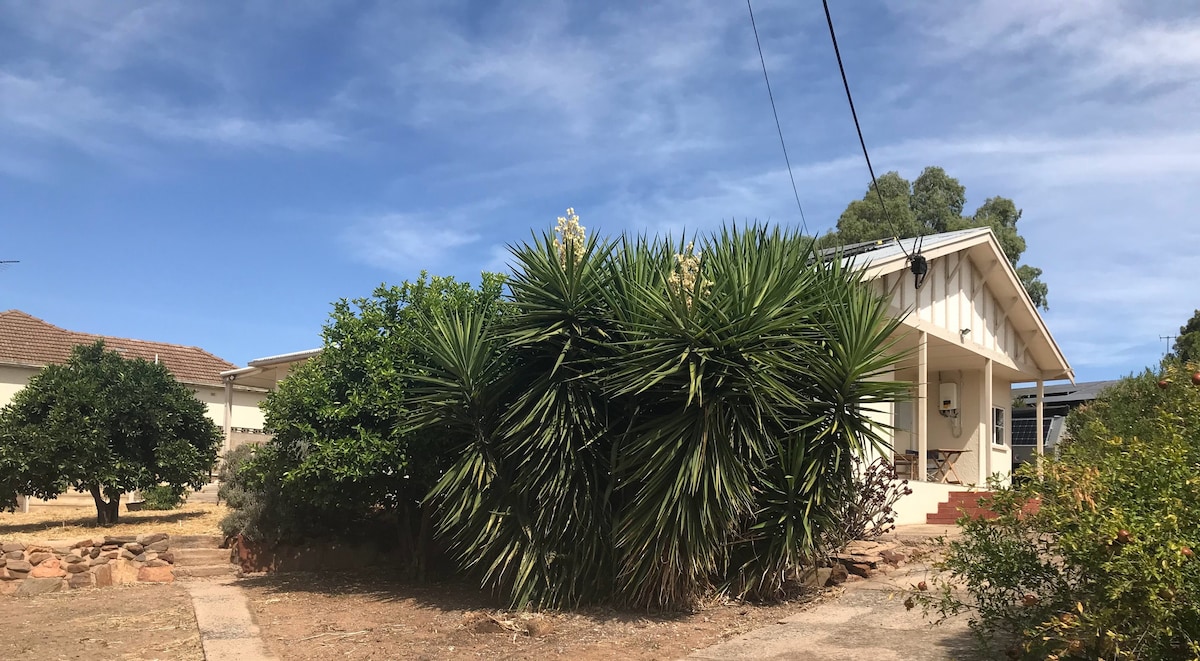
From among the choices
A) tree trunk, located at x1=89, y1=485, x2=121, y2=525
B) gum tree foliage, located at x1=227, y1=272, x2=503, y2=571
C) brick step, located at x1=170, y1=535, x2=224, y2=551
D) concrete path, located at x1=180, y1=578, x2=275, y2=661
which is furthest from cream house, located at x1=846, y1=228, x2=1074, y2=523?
tree trunk, located at x1=89, y1=485, x2=121, y2=525

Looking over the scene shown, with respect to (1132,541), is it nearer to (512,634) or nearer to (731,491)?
(731,491)

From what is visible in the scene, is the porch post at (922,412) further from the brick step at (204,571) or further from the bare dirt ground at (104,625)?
the bare dirt ground at (104,625)

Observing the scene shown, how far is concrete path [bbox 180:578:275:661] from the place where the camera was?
7.29 metres

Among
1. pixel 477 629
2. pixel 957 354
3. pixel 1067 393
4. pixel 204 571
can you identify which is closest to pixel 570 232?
pixel 477 629

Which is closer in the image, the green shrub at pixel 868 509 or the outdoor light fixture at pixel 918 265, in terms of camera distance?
the green shrub at pixel 868 509

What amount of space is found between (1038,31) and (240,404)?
24163 millimetres

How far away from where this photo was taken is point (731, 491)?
7520mm

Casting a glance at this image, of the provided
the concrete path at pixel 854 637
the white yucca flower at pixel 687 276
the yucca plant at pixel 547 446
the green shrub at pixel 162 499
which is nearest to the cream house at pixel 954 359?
the green shrub at pixel 162 499

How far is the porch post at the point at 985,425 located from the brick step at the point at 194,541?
14149mm

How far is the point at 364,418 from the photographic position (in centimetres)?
977

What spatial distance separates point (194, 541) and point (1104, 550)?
35.5 feet

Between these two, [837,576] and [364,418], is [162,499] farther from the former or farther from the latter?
[837,576]

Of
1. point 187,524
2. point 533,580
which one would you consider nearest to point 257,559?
point 187,524

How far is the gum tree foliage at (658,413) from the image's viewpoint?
7.60 metres
